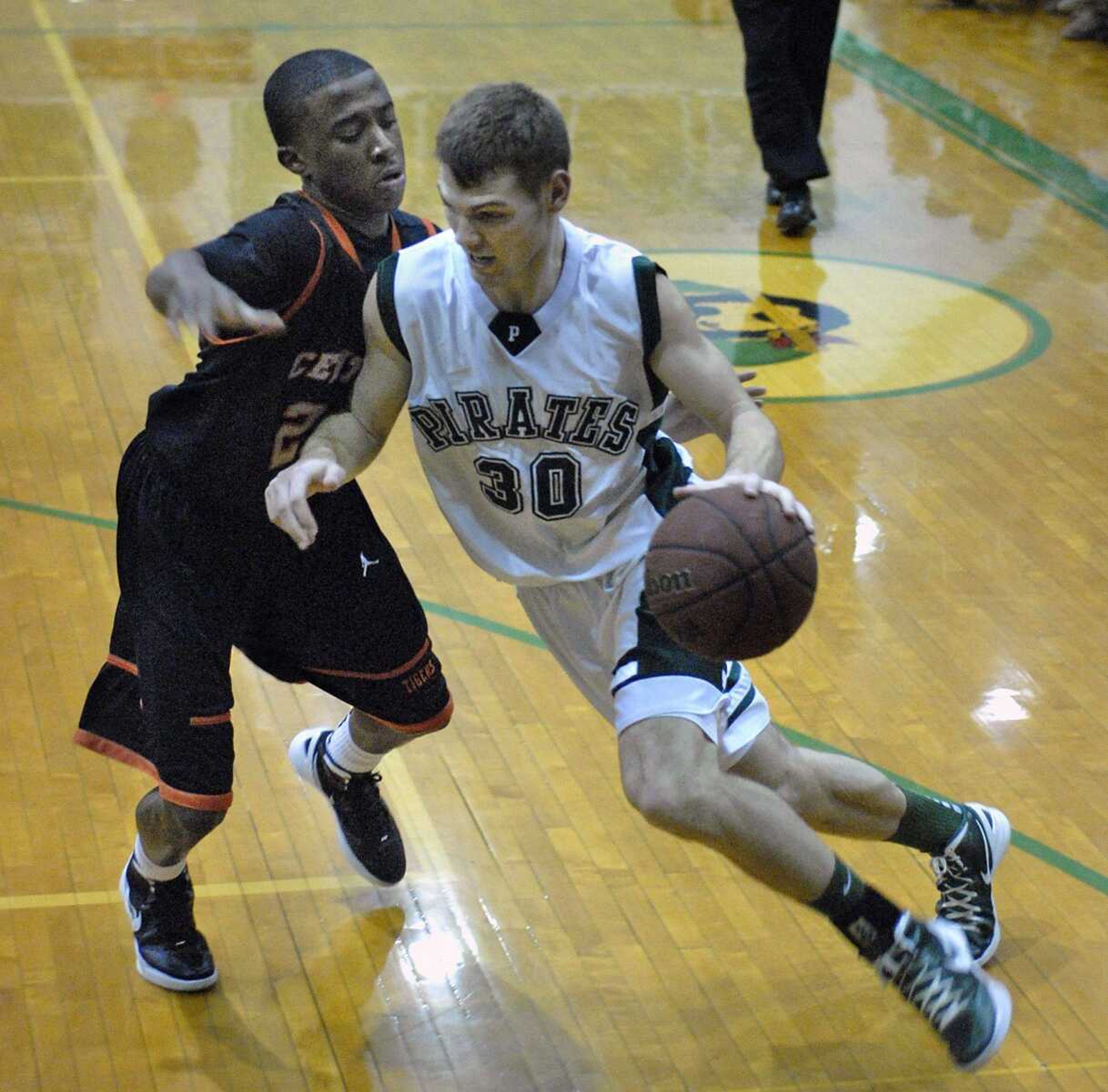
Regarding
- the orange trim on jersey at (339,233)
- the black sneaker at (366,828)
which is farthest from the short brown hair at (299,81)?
the black sneaker at (366,828)

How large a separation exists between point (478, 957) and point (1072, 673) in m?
2.03

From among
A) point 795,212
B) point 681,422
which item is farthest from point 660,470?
point 795,212

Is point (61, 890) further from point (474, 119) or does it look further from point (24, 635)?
point (474, 119)

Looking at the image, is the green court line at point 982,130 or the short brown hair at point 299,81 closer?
the short brown hair at point 299,81

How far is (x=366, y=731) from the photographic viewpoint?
3.95m

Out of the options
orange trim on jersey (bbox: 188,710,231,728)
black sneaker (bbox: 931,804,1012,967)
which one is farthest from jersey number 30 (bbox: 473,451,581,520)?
black sneaker (bbox: 931,804,1012,967)

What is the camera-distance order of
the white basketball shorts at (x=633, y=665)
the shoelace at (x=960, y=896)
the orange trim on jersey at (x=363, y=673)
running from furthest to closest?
the shoelace at (x=960, y=896), the orange trim on jersey at (x=363, y=673), the white basketball shorts at (x=633, y=665)

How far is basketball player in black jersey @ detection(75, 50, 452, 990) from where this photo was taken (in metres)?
3.35

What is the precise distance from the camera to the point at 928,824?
3711mm

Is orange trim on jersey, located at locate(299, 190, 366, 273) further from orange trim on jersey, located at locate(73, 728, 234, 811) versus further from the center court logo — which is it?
the center court logo

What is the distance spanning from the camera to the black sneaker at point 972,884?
376cm

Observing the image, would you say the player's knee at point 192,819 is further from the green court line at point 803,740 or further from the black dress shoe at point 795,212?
the black dress shoe at point 795,212

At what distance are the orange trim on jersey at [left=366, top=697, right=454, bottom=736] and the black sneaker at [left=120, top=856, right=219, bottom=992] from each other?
0.52 meters

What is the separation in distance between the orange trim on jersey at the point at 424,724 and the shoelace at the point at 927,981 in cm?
113
